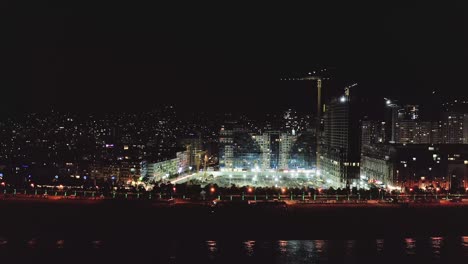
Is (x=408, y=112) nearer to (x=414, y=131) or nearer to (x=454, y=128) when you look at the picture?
(x=414, y=131)

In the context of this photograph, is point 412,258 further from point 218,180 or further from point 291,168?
point 291,168

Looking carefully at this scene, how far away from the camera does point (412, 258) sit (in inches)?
283

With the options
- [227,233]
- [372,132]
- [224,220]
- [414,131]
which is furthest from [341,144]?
[227,233]

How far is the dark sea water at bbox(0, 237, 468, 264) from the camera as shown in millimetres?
7008

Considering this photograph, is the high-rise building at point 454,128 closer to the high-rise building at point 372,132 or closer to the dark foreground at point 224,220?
the high-rise building at point 372,132

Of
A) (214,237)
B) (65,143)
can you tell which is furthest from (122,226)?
(65,143)

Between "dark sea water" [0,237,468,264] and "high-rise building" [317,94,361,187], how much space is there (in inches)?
320

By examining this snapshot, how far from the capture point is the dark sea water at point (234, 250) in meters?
7.01

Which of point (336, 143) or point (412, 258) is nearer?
point (412, 258)

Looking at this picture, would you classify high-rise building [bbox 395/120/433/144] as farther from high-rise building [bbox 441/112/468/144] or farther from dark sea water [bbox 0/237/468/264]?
dark sea water [bbox 0/237/468/264]

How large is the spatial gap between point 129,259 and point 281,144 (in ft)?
54.7

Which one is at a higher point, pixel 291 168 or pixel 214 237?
pixel 291 168

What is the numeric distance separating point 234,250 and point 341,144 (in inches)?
454

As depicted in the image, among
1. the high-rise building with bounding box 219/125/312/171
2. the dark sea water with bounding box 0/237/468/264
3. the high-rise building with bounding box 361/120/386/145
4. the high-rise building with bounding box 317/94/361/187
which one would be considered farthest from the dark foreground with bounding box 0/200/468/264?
the high-rise building with bounding box 219/125/312/171
